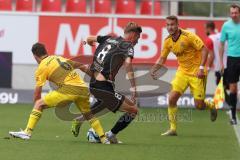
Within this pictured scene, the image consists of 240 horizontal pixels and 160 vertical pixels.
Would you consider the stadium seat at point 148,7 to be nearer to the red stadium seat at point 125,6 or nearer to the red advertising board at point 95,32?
the red stadium seat at point 125,6

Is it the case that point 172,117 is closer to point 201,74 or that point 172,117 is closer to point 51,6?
point 201,74

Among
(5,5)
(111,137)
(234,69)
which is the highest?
(5,5)

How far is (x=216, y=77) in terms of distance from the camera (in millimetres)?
19359

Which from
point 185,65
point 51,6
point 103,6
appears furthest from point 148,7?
point 185,65

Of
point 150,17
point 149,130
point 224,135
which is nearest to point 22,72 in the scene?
point 150,17

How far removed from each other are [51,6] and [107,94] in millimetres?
9801

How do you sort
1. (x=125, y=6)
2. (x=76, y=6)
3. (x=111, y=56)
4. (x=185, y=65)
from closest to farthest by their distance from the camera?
(x=111, y=56)
(x=185, y=65)
(x=76, y=6)
(x=125, y=6)

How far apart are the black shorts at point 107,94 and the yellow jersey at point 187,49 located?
221cm

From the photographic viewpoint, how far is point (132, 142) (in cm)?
1250

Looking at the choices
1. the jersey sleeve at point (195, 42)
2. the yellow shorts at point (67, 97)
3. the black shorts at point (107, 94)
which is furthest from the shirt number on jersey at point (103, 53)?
the jersey sleeve at point (195, 42)

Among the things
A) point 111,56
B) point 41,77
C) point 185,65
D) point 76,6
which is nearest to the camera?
point 111,56

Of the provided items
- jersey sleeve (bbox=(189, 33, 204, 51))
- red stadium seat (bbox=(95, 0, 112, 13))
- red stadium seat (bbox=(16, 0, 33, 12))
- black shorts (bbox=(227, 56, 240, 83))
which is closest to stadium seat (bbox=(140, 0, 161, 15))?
red stadium seat (bbox=(95, 0, 112, 13))

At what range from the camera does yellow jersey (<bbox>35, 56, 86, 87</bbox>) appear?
1216cm

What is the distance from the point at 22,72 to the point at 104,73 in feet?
28.6
